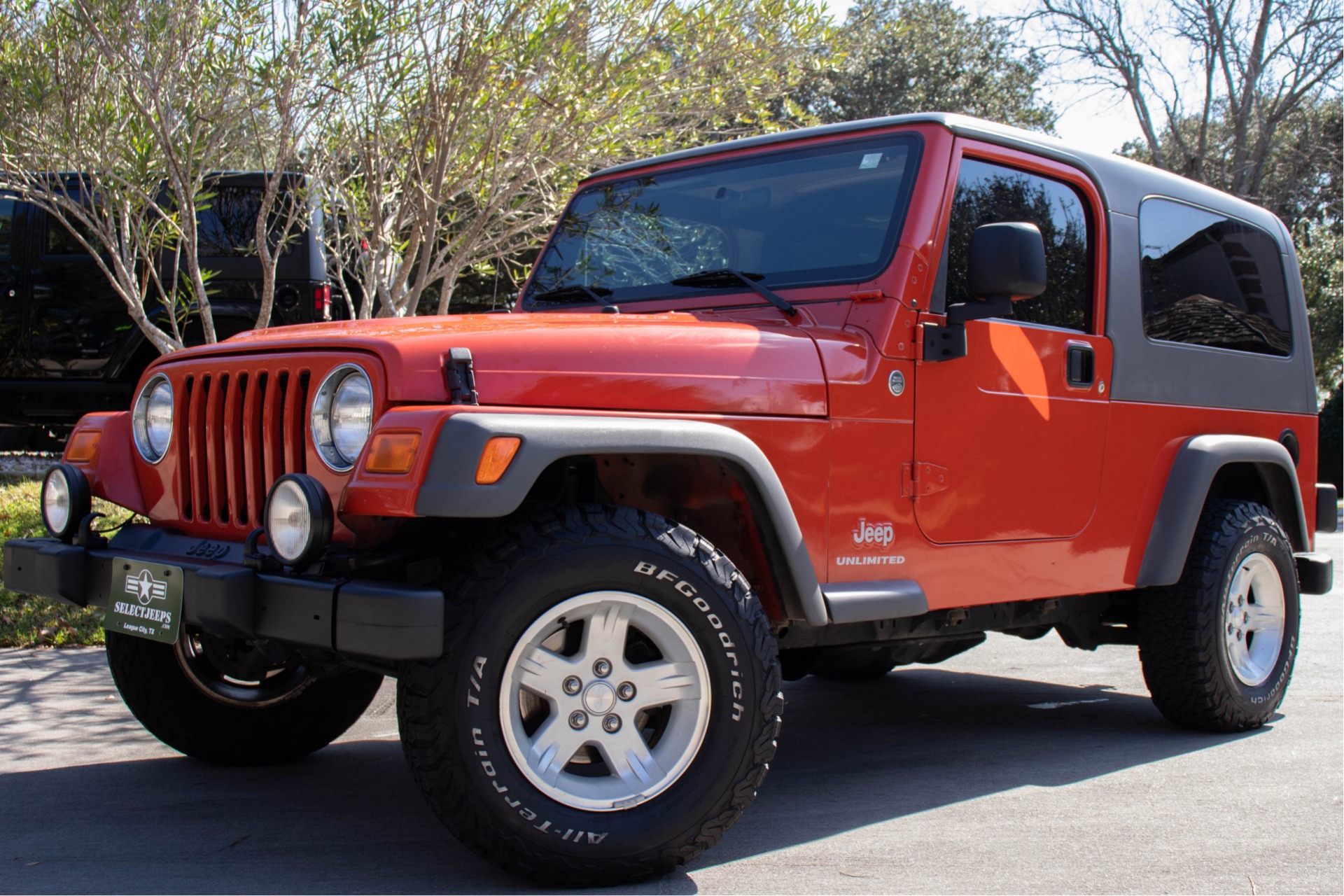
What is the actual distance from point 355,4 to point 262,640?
504cm

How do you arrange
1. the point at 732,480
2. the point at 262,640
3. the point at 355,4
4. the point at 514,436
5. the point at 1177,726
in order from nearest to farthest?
1. the point at 514,436
2. the point at 262,640
3. the point at 732,480
4. the point at 1177,726
5. the point at 355,4

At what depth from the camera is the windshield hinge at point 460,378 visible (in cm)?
293

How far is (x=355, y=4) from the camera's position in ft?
23.1

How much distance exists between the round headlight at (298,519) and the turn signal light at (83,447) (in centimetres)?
118

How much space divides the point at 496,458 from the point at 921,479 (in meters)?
1.51

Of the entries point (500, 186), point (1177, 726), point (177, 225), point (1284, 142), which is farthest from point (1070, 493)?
point (1284, 142)

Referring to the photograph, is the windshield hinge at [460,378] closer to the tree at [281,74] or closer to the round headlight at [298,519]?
the round headlight at [298,519]

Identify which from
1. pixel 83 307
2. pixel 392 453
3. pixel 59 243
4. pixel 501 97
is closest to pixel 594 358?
pixel 392 453

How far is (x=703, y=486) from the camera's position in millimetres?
3482

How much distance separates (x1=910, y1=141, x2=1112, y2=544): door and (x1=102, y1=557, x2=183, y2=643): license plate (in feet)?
6.90

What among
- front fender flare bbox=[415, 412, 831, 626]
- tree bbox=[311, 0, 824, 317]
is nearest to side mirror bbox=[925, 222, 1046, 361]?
front fender flare bbox=[415, 412, 831, 626]

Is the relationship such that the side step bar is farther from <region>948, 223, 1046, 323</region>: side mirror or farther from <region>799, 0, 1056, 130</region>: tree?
<region>799, 0, 1056, 130</region>: tree

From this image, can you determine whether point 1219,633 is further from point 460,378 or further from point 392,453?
point 392,453

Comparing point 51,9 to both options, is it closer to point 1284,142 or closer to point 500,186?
point 500,186
